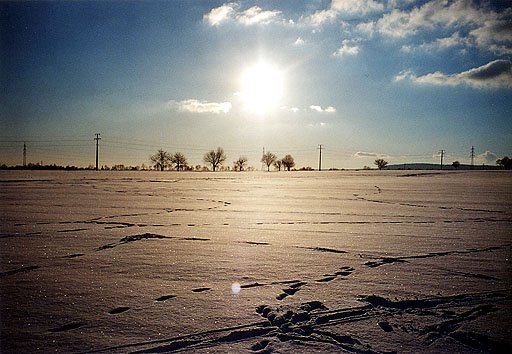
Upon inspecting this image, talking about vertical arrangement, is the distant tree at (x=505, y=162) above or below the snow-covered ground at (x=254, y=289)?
above

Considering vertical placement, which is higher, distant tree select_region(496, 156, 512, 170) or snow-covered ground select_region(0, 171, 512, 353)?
distant tree select_region(496, 156, 512, 170)

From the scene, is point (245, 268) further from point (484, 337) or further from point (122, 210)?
point (122, 210)

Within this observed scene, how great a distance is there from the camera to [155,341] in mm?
1301

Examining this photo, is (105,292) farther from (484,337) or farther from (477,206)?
(477,206)

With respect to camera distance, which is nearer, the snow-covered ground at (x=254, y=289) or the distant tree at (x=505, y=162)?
the snow-covered ground at (x=254, y=289)

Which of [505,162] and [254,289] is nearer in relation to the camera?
[254,289]

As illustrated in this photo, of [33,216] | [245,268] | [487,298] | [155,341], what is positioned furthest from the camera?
[33,216]

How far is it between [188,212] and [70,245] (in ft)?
7.24

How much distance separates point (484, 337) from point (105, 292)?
69.1 inches

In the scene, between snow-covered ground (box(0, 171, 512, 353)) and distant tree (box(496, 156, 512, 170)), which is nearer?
snow-covered ground (box(0, 171, 512, 353))

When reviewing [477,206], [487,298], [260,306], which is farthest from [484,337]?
[477,206]

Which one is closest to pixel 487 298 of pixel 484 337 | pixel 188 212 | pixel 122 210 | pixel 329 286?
pixel 484 337

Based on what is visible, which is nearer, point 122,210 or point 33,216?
point 33,216

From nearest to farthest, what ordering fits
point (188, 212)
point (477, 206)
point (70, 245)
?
point (70, 245) < point (188, 212) < point (477, 206)
